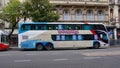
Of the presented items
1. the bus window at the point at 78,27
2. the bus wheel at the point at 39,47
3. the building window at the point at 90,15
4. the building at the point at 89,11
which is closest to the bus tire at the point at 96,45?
the bus window at the point at 78,27

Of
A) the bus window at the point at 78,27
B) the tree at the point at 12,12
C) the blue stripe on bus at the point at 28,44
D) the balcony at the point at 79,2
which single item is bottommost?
the blue stripe on bus at the point at 28,44

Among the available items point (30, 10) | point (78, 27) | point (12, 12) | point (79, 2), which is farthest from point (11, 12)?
point (79, 2)

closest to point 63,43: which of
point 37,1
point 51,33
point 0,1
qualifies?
point 51,33

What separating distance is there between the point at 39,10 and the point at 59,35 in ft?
19.9

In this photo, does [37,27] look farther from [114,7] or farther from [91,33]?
[114,7]

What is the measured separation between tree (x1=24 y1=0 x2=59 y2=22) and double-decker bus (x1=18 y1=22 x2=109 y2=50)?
4.66 meters

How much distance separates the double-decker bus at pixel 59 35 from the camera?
1322 inches

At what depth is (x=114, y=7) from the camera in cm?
5178

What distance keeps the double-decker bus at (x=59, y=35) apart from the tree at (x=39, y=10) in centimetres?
466

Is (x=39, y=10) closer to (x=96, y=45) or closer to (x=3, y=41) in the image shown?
(x=3, y=41)

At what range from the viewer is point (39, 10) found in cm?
3888

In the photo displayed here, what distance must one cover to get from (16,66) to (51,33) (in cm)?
1772

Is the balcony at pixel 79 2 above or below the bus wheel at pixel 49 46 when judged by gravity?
above

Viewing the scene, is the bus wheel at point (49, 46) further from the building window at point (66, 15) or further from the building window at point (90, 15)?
the building window at point (90, 15)
